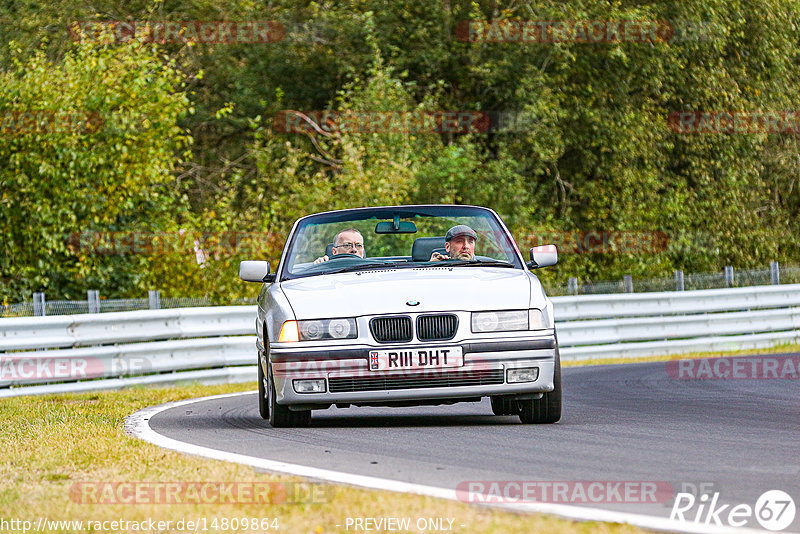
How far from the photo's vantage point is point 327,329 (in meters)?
8.15

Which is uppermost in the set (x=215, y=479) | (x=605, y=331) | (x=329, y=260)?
(x=329, y=260)

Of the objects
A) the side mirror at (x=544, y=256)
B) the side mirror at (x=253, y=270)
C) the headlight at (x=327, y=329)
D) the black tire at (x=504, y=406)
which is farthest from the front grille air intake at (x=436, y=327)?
the side mirror at (x=253, y=270)

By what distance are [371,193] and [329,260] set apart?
14112mm

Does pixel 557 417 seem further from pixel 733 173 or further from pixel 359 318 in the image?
pixel 733 173

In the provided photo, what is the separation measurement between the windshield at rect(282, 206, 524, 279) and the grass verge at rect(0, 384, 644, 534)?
77.1 inches

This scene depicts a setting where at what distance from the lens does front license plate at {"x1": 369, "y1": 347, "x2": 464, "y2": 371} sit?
26.4 ft

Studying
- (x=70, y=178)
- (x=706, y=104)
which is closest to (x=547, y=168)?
(x=706, y=104)

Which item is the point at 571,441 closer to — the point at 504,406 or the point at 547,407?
the point at 547,407

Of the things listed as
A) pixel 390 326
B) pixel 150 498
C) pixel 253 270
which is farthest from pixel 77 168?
pixel 150 498

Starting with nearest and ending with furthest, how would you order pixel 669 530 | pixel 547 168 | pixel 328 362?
pixel 669 530 < pixel 328 362 < pixel 547 168

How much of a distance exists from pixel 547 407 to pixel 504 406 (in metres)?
0.95

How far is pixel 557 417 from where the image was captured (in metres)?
8.58

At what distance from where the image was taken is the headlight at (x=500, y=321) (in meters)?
8.15

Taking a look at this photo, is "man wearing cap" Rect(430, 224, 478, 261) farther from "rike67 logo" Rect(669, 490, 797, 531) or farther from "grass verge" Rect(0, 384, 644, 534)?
"rike67 logo" Rect(669, 490, 797, 531)
